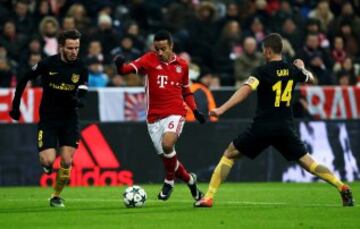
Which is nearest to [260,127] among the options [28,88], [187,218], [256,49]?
[187,218]

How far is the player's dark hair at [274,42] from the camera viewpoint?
14.2m

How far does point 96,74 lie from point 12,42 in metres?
2.04

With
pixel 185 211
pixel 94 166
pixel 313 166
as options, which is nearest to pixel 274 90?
pixel 313 166

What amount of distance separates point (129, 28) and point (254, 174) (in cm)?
A: 497

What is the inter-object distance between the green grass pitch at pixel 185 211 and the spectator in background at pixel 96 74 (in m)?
4.75

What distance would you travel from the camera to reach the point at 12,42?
24125mm

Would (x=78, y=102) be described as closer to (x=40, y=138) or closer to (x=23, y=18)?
(x=40, y=138)

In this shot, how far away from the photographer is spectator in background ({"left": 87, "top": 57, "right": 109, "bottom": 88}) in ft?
76.6

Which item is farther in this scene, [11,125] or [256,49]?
[256,49]

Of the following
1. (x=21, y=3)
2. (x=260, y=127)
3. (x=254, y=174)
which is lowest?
(x=254, y=174)

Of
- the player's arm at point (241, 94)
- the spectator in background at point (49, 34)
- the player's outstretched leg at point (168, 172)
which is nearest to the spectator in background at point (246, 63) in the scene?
the spectator in background at point (49, 34)

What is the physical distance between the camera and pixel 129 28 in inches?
981

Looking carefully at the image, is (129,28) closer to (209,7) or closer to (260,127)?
(209,7)

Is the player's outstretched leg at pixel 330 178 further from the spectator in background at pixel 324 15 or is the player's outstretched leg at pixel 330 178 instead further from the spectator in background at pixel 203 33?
the spectator in background at pixel 324 15
